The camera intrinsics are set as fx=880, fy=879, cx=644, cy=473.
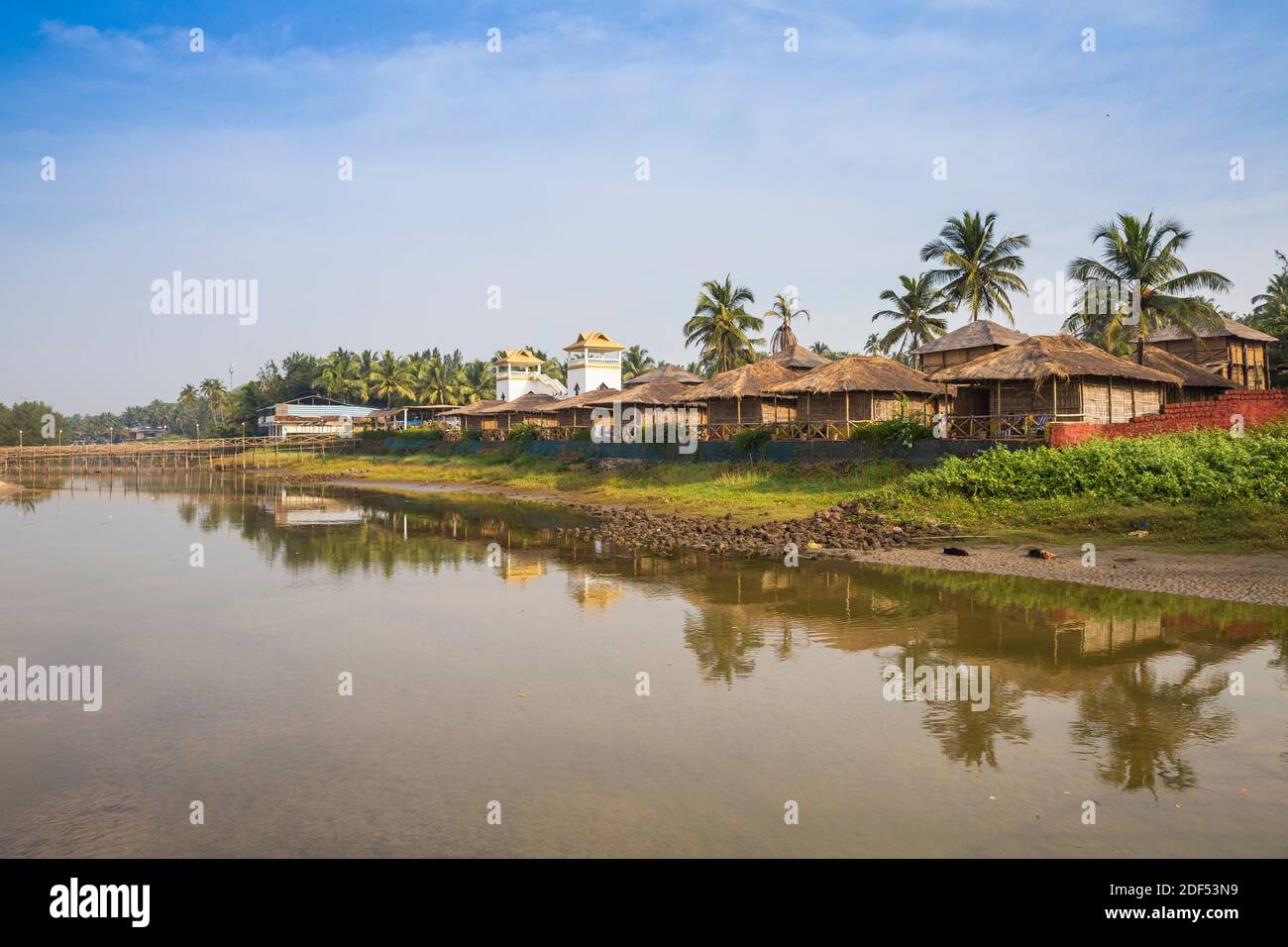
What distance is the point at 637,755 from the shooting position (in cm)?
930

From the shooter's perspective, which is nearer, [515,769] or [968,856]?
[968,856]

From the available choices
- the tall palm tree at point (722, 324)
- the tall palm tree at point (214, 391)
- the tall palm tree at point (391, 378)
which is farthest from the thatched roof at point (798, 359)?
the tall palm tree at point (214, 391)

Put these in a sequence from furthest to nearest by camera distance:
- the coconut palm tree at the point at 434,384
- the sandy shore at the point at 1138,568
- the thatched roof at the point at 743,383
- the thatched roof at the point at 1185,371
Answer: the coconut palm tree at the point at 434,384 < the thatched roof at the point at 743,383 < the thatched roof at the point at 1185,371 < the sandy shore at the point at 1138,568

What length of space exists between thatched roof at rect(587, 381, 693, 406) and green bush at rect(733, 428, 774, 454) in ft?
37.0

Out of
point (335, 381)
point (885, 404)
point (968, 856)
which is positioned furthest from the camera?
point (335, 381)

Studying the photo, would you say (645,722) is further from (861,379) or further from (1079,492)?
(861,379)

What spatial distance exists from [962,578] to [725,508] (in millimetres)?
12969

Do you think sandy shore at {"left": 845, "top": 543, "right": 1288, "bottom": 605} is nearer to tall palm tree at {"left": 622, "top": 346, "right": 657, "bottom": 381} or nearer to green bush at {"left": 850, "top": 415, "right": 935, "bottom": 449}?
green bush at {"left": 850, "top": 415, "right": 935, "bottom": 449}

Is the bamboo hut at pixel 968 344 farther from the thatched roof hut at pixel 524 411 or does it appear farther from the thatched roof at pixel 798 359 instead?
the thatched roof hut at pixel 524 411

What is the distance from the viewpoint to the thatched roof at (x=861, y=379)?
35497 millimetres

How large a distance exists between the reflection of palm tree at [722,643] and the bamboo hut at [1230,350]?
3969 cm
